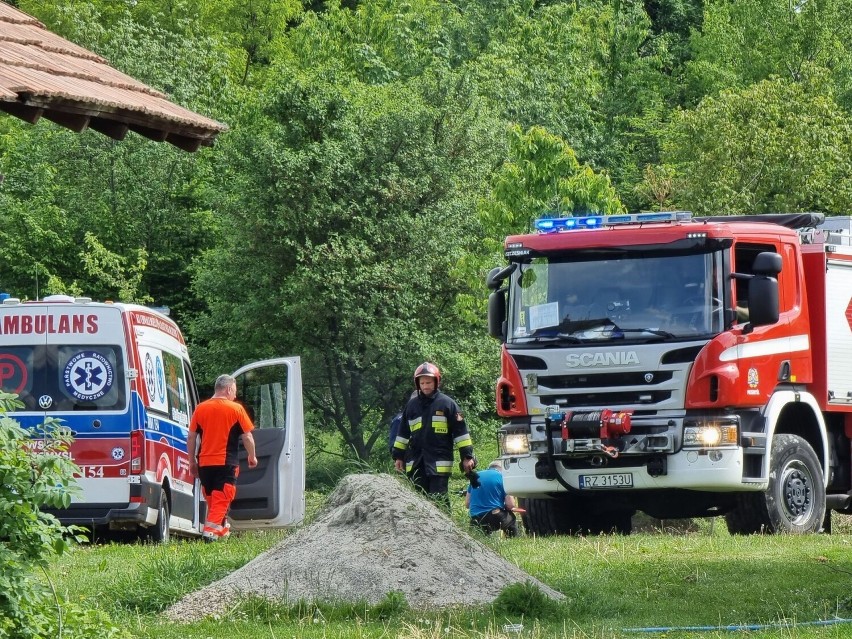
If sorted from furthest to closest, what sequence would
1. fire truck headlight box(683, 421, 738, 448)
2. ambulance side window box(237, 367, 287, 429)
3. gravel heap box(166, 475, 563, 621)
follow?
ambulance side window box(237, 367, 287, 429)
fire truck headlight box(683, 421, 738, 448)
gravel heap box(166, 475, 563, 621)

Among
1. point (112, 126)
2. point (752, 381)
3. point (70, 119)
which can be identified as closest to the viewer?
point (70, 119)

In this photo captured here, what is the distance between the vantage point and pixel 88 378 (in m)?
15.3

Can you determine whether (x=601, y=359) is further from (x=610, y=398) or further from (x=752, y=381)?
(x=752, y=381)

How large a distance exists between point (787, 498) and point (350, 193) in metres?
19.9

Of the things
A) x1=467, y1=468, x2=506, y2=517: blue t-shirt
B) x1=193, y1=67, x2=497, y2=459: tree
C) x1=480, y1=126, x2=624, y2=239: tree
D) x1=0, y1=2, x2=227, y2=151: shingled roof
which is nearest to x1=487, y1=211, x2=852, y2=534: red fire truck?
x1=467, y1=468, x2=506, y2=517: blue t-shirt

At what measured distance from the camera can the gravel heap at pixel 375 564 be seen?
9.35m

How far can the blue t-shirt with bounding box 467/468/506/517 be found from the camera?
15.0 meters

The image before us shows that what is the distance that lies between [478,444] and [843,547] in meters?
22.6

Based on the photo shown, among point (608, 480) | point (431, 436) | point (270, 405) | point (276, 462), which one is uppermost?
point (270, 405)

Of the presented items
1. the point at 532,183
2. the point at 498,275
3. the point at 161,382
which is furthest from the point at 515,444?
the point at 532,183

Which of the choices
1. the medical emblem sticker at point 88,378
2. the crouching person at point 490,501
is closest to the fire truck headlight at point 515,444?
the crouching person at point 490,501

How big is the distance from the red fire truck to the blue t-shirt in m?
0.40

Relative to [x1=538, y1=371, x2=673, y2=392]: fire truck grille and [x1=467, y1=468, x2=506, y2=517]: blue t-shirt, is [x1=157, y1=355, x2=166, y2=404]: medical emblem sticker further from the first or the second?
[x1=538, y1=371, x2=673, y2=392]: fire truck grille

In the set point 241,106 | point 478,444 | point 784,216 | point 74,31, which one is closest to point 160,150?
point 241,106
